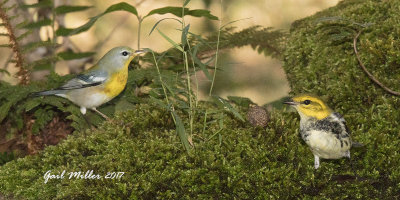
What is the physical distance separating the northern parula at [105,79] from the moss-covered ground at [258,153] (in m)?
0.27

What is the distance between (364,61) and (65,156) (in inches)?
104

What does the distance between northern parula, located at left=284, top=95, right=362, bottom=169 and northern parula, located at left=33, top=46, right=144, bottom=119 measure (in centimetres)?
155

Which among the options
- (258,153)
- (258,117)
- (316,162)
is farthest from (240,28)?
(316,162)

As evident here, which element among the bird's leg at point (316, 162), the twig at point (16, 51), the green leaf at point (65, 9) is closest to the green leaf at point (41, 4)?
the green leaf at point (65, 9)

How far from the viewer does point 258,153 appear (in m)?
3.27

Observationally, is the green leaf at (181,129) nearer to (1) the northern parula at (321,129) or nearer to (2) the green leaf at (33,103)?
(1) the northern parula at (321,129)

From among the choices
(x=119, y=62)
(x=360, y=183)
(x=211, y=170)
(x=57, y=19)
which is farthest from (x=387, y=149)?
(x=57, y=19)

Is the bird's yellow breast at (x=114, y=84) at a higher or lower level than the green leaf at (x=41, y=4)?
lower

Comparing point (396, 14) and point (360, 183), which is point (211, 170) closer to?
point (360, 183)

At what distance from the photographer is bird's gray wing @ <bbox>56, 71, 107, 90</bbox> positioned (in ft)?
13.0

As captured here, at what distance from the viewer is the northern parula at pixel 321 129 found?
9.41ft

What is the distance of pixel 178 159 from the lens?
3234mm

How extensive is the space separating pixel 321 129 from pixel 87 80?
6.97 ft

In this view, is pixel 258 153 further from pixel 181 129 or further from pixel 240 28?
pixel 240 28
